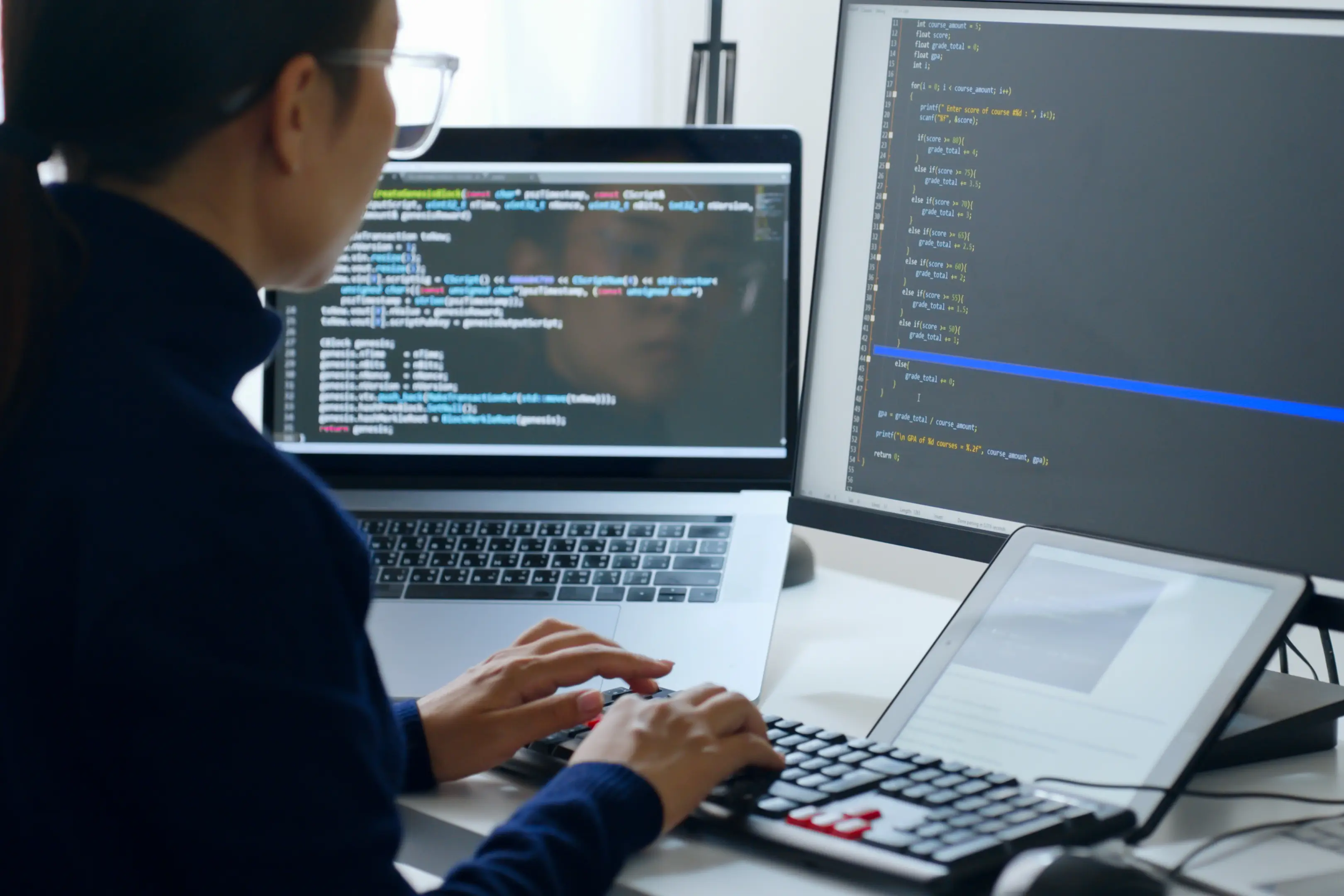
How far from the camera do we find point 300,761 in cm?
47

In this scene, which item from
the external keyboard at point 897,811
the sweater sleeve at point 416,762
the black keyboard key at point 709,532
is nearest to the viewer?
the external keyboard at point 897,811

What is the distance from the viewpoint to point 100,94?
0.52 metres

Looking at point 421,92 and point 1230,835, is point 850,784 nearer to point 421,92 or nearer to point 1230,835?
point 1230,835

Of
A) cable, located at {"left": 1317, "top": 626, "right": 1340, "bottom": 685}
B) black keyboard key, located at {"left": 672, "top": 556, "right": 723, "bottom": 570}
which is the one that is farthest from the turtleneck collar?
cable, located at {"left": 1317, "top": 626, "right": 1340, "bottom": 685}

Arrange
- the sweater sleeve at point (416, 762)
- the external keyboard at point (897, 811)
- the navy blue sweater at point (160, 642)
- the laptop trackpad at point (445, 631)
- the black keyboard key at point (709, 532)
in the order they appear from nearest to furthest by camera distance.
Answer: the navy blue sweater at point (160, 642), the external keyboard at point (897, 811), the sweater sleeve at point (416, 762), the laptop trackpad at point (445, 631), the black keyboard key at point (709, 532)

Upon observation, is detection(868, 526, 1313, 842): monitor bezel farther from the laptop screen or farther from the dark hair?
the dark hair

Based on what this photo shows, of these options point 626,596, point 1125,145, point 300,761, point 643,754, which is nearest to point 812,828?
point 643,754

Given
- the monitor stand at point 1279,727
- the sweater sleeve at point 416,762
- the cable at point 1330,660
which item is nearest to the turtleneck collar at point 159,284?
the sweater sleeve at point 416,762

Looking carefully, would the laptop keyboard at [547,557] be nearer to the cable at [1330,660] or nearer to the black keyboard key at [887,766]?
the black keyboard key at [887,766]

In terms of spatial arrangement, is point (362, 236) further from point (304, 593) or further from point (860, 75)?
point (304, 593)

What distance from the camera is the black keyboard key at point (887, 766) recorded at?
65 centimetres

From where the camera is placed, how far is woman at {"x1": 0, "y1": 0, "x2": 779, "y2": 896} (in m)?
0.46

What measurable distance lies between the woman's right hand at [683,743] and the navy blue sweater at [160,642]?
0.14 m

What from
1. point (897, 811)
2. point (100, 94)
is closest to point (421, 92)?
point (100, 94)
